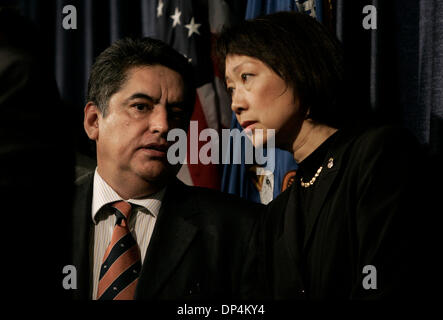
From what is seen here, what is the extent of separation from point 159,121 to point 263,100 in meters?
0.30

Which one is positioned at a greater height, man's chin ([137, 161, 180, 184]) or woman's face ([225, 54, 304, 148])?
woman's face ([225, 54, 304, 148])

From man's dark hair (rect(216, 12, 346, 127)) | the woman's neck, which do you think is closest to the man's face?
man's dark hair (rect(216, 12, 346, 127))

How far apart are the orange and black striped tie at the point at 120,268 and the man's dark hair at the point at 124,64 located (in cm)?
37

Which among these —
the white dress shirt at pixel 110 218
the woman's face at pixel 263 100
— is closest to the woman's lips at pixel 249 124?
the woman's face at pixel 263 100

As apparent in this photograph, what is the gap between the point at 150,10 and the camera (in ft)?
6.59

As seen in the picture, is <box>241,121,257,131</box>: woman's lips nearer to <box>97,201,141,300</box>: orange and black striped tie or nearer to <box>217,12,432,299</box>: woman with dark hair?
<box>217,12,432,299</box>: woman with dark hair

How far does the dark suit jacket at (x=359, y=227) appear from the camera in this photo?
119cm

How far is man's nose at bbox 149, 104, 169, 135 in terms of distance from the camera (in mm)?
1431

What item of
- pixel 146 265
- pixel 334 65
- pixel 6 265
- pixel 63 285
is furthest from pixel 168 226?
pixel 334 65

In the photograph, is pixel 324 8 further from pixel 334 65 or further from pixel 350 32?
pixel 334 65

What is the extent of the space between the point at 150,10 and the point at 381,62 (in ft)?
3.00

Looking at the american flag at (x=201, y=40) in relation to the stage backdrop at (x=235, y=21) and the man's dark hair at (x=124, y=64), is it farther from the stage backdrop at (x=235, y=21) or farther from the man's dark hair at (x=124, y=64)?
the man's dark hair at (x=124, y=64)

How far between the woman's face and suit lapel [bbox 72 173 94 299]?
1.71 feet

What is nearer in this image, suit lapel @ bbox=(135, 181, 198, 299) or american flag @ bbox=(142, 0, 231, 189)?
suit lapel @ bbox=(135, 181, 198, 299)
